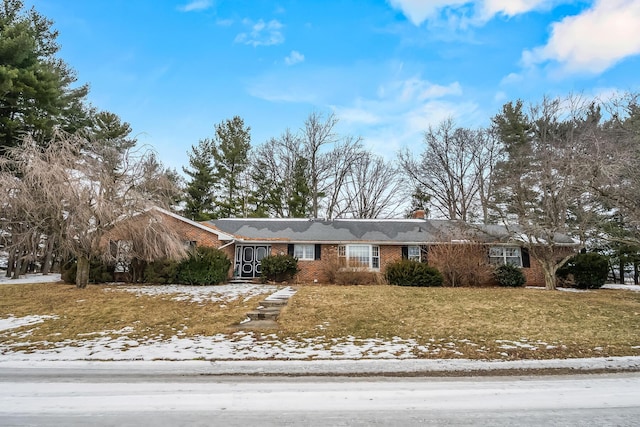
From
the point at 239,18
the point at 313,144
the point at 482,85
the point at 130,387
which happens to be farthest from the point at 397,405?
the point at 313,144

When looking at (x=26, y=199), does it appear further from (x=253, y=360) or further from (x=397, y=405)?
(x=397, y=405)

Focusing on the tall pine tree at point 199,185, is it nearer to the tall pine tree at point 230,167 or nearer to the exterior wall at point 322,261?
the tall pine tree at point 230,167

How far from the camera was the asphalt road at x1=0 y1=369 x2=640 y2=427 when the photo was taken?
3.32 meters

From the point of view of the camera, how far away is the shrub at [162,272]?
1614 centimetres

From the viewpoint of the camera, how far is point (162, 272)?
16203mm

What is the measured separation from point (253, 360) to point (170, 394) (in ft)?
5.19

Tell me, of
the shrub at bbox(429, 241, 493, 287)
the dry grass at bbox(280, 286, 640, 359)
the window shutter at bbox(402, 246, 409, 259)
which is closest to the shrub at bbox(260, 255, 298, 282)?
the dry grass at bbox(280, 286, 640, 359)

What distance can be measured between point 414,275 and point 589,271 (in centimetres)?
941

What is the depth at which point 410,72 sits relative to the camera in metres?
14.9

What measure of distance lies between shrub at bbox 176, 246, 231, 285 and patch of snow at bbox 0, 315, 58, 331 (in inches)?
287

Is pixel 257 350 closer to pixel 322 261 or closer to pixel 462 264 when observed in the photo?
pixel 322 261

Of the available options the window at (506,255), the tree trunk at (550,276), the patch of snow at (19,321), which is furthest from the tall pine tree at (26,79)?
the tree trunk at (550,276)

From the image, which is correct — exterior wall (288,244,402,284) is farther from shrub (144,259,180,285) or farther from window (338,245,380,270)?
shrub (144,259,180,285)

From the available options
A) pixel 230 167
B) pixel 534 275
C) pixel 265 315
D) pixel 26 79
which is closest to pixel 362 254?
pixel 534 275
